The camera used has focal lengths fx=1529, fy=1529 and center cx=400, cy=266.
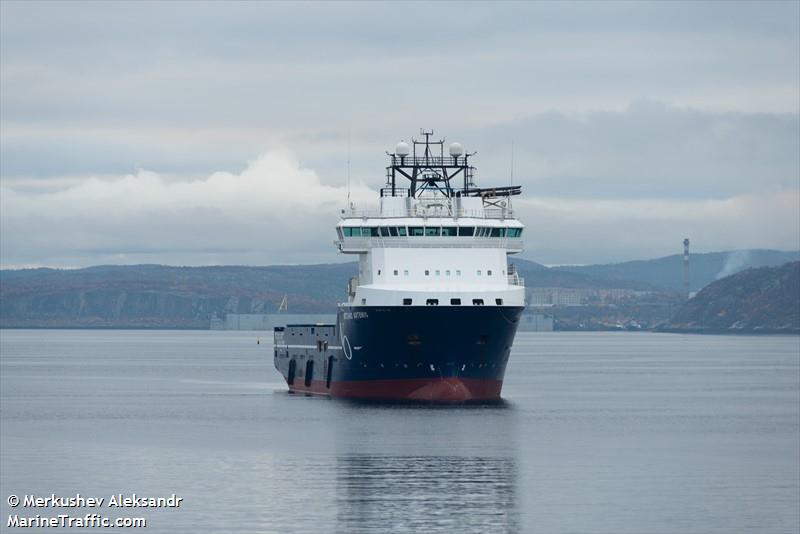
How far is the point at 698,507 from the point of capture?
45062 mm

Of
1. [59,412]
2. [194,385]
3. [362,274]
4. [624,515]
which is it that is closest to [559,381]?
[194,385]

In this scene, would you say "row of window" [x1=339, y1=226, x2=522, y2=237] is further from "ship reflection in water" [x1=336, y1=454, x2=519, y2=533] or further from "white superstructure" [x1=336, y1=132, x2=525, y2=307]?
"ship reflection in water" [x1=336, y1=454, x2=519, y2=533]

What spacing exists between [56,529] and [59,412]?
140ft

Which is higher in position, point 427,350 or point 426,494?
point 427,350

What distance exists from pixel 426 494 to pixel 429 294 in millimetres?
29023

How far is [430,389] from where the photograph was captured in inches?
2997

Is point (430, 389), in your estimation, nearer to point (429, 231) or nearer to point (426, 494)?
point (429, 231)

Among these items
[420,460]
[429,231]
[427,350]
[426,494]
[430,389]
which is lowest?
[426,494]

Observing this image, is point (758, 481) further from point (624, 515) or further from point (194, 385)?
point (194, 385)

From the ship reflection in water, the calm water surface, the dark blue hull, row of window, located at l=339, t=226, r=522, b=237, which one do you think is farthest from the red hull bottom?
the ship reflection in water

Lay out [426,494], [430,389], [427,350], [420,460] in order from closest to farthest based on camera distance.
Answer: [426,494], [420,460], [427,350], [430,389]

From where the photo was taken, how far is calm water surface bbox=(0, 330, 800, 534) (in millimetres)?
43188

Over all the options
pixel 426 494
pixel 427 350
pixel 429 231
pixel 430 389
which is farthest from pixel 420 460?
pixel 429 231

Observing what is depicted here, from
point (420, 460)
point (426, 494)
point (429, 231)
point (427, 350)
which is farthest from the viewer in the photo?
point (429, 231)
